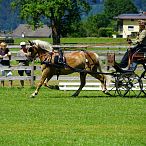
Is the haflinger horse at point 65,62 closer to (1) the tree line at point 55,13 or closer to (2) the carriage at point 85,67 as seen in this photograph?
(2) the carriage at point 85,67

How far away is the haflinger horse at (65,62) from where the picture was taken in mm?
20016

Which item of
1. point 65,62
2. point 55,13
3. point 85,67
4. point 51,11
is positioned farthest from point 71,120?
point 51,11

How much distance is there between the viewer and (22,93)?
69.5 ft

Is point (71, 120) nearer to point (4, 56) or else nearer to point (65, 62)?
point (65, 62)

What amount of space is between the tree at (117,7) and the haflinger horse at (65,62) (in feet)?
507

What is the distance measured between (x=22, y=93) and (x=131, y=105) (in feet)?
15.8

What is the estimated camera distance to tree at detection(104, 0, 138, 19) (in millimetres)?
178000

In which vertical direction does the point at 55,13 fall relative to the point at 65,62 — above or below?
below

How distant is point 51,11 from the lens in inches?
2613

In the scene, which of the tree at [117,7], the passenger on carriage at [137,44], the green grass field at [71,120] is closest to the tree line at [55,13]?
the passenger on carriage at [137,44]

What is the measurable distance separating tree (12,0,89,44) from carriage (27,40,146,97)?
4330cm

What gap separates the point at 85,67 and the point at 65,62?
658 millimetres

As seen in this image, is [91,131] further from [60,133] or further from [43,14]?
[43,14]

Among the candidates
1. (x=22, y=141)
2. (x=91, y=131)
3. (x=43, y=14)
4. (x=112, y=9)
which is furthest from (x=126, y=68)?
(x=112, y=9)
